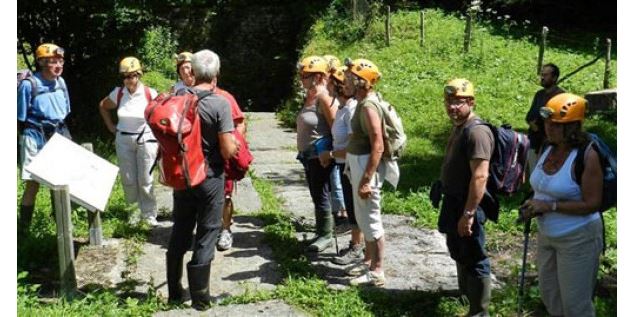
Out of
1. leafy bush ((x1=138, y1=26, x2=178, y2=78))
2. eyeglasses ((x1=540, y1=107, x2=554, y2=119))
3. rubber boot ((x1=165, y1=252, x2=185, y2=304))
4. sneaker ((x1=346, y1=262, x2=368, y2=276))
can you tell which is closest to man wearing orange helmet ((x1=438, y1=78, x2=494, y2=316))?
eyeglasses ((x1=540, y1=107, x2=554, y2=119))

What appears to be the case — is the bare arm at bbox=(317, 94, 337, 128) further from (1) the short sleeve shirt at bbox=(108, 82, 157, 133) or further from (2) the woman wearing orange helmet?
(1) the short sleeve shirt at bbox=(108, 82, 157, 133)

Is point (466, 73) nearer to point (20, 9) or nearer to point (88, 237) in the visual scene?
point (20, 9)

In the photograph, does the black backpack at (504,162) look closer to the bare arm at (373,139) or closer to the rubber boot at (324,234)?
the bare arm at (373,139)

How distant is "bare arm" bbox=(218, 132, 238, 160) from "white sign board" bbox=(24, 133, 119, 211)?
1.38m

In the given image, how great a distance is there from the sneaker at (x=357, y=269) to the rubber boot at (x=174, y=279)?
4.60 feet

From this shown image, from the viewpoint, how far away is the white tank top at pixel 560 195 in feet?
14.0

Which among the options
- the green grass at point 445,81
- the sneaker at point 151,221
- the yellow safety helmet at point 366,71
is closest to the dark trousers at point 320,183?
the yellow safety helmet at point 366,71

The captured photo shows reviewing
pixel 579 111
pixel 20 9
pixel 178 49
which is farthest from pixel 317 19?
pixel 579 111

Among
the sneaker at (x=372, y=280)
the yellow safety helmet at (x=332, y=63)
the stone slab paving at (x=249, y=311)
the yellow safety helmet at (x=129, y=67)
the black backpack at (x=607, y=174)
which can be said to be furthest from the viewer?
the yellow safety helmet at (x=129, y=67)

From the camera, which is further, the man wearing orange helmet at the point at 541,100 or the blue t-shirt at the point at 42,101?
the man wearing orange helmet at the point at 541,100

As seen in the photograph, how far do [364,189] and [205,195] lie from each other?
1170 mm

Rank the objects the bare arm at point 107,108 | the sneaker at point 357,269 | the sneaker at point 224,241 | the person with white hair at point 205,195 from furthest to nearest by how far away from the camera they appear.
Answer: the bare arm at point 107,108 < the sneaker at point 224,241 < the sneaker at point 357,269 < the person with white hair at point 205,195

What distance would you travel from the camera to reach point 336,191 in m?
6.99

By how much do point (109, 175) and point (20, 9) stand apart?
700 centimetres
